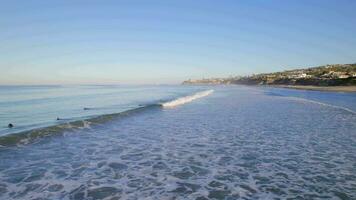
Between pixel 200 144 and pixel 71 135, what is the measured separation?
7.09 metres

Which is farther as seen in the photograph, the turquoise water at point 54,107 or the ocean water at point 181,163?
the turquoise water at point 54,107

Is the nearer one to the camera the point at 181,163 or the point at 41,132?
the point at 181,163

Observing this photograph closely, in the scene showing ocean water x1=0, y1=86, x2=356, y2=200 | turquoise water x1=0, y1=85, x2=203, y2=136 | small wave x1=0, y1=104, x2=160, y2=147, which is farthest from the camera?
turquoise water x1=0, y1=85, x2=203, y2=136

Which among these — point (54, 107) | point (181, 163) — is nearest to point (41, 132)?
point (181, 163)

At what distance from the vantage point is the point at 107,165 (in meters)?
11.1

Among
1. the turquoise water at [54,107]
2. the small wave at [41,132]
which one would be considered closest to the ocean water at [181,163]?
the small wave at [41,132]

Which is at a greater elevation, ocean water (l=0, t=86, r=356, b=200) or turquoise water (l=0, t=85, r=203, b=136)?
ocean water (l=0, t=86, r=356, b=200)

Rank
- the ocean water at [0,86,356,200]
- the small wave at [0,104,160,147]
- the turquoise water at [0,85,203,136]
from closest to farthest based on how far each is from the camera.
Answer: the ocean water at [0,86,356,200], the small wave at [0,104,160,147], the turquoise water at [0,85,203,136]

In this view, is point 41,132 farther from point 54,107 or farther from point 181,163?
point 54,107

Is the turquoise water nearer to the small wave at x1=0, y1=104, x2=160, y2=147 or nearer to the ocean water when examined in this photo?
the small wave at x1=0, y1=104, x2=160, y2=147

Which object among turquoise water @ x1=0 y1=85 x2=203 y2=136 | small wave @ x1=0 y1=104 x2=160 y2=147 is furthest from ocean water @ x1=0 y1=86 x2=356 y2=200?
turquoise water @ x1=0 y1=85 x2=203 y2=136

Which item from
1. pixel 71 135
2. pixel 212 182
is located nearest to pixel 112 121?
pixel 71 135

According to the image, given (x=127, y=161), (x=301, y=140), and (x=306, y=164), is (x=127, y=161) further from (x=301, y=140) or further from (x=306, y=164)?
(x=301, y=140)

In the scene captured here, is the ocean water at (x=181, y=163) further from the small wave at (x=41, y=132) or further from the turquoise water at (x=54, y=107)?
the turquoise water at (x=54, y=107)
